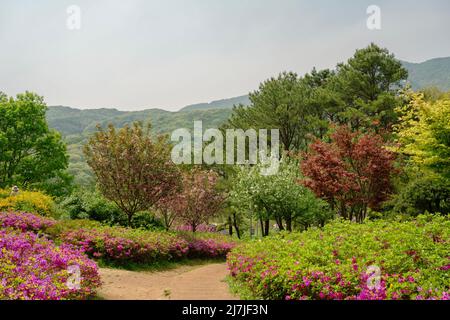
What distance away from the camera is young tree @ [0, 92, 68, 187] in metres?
30.2

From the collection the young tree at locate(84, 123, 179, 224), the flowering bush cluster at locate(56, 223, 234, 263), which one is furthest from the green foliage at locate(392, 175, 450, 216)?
the young tree at locate(84, 123, 179, 224)

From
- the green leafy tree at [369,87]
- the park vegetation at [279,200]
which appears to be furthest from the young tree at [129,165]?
the green leafy tree at [369,87]

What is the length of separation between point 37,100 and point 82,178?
9899 cm

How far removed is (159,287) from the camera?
10.7 metres

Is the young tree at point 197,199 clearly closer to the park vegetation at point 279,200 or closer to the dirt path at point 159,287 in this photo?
the park vegetation at point 279,200

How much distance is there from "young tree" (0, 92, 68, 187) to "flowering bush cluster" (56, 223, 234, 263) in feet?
54.9

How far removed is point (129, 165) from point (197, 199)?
7.51 meters

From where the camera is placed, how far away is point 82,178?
12656 centimetres

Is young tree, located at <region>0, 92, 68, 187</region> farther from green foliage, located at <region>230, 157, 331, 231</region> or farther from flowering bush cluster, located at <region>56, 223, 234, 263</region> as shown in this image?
green foliage, located at <region>230, 157, 331, 231</region>

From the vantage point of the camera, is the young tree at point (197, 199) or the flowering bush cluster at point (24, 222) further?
the young tree at point (197, 199)

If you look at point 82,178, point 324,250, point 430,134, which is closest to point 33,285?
point 324,250

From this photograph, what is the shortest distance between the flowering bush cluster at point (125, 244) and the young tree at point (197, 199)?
19.8ft

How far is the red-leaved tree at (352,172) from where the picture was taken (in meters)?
18.1

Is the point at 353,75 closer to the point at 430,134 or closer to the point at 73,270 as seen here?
the point at 430,134
